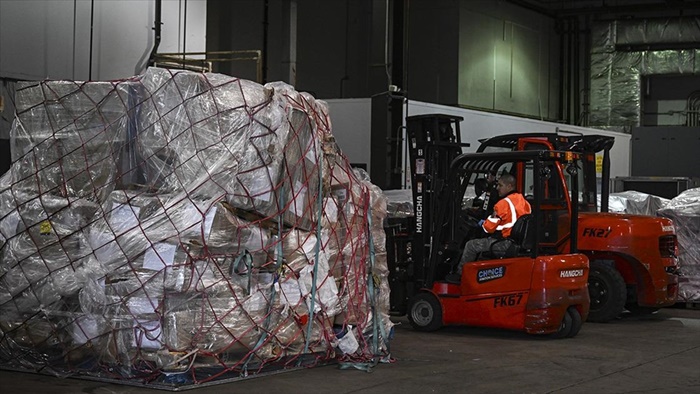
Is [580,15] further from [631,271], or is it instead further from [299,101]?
[299,101]

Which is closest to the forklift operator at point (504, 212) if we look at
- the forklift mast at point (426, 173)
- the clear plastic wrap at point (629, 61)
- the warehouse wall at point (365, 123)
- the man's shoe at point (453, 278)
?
the man's shoe at point (453, 278)

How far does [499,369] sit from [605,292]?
374 centimetres

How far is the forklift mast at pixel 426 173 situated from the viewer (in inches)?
408

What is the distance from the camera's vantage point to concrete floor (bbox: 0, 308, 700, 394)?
6.91 m

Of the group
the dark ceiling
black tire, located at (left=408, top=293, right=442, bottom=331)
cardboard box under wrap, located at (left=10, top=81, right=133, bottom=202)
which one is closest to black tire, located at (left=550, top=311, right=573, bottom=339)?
black tire, located at (left=408, top=293, right=442, bottom=331)

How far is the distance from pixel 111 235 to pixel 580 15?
18813 millimetres

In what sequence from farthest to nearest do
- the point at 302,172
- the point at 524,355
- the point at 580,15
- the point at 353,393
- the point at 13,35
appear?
the point at 580,15
the point at 13,35
the point at 524,355
the point at 302,172
the point at 353,393

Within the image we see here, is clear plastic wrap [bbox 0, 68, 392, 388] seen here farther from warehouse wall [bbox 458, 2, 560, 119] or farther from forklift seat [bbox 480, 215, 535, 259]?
warehouse wall [bbox 458, 2, 560, 119]

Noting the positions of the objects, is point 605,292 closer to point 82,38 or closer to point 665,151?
point 82,38

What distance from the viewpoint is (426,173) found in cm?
1037

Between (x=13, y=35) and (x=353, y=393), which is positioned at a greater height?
(x=13, y=35)

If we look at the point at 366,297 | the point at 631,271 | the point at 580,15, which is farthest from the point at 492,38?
the point at 366,297

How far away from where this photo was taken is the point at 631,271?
1153 cm

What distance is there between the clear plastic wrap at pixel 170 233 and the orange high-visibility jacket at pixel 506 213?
2276mm
